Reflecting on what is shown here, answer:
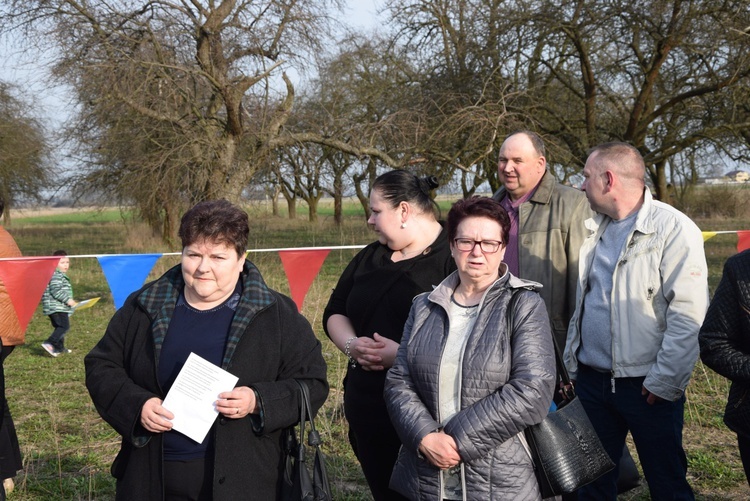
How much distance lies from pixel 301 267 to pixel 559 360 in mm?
3941

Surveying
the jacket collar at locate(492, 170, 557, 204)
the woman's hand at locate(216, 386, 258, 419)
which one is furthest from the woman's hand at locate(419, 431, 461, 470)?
the jacket collar at locate(492, 170, 557, 204)

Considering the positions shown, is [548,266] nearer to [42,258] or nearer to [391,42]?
[42,258]

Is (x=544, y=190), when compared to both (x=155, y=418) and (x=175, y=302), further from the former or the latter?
(x=155, y=418)

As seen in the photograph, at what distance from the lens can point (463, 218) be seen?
9.10 ft

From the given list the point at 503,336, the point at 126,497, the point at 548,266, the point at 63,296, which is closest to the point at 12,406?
the point at 63,296

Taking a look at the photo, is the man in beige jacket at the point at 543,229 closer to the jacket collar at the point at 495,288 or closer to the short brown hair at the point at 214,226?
the jacket collar at the point at 495,288

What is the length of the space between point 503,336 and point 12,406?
5.26m

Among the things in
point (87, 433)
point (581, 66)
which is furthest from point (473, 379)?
point (581, 66)

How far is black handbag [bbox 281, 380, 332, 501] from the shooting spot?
8.31 feet

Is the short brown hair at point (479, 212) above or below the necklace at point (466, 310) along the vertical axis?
above

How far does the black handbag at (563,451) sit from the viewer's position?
251cm

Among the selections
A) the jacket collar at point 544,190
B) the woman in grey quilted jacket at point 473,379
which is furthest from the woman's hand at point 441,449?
the jacket collar at point 544,190

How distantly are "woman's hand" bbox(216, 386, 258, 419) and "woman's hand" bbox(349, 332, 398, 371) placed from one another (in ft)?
2.11

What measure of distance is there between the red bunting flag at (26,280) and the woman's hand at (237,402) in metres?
3.36
